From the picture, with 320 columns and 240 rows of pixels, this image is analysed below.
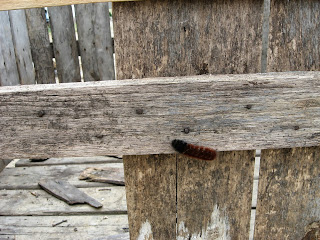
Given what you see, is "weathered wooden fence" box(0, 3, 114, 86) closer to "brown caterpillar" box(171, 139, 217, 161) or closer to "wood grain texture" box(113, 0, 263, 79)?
"wood grain texture" box(113, 0, 263, 79)

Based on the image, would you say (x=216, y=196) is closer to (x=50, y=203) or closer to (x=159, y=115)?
(x=159, y=115)

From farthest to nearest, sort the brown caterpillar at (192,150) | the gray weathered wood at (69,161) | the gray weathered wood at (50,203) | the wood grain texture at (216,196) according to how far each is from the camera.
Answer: the gray weathered wood at (69,161)
the gray weathered wood at (50,203)
the wood grain texture at (216,196)
the brown caterpillar at (192,150)

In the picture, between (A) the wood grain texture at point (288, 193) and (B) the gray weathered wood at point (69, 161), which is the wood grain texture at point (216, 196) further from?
(B) the gray weathered wood at point (69, 161)

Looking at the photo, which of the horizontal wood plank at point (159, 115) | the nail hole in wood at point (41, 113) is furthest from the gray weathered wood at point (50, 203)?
the nail hole in wood at point (41, 113)

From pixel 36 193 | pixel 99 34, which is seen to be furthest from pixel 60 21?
pixel 36 193

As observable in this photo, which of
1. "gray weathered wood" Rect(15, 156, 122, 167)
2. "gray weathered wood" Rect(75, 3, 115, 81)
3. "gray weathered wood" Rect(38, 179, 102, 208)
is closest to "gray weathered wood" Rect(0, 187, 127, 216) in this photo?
"gray weathered wood" Rect(38, 179, 102, 208)
